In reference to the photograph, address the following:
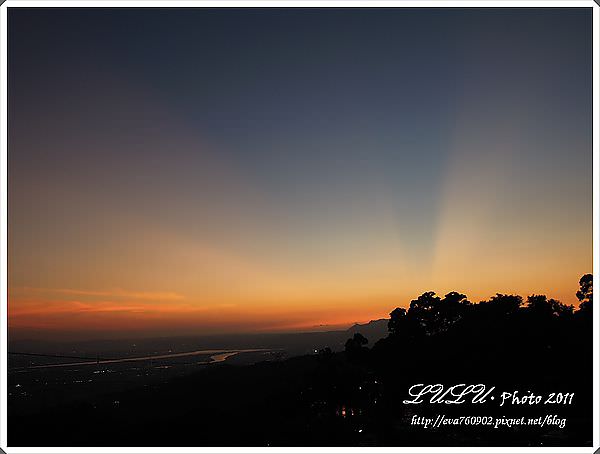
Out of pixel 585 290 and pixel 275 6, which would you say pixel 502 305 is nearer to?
pixel 585 290

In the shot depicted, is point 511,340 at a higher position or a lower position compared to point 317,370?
higher

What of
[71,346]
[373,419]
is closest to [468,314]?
[373,419]

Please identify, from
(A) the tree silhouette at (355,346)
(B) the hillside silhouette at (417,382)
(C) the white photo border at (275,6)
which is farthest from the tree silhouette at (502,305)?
(C) the white photo border at (275,6)

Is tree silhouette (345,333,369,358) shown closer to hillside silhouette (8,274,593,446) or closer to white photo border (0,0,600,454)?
hillside silhouette (8,274,593,446)

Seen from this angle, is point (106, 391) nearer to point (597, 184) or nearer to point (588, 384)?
point (588, 384)

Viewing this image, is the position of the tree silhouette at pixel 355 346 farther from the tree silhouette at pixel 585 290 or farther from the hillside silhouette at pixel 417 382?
the tree silhouette at pixel 585 290

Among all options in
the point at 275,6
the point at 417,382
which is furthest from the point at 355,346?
the point at 275,6

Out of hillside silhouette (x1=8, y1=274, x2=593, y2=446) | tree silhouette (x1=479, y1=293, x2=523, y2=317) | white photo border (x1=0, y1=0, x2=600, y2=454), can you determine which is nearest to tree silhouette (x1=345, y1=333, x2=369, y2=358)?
hillside silhouette (x1=8, y1=274, x2=593, y2=446)

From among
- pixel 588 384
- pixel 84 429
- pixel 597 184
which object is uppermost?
pixel 597 184
